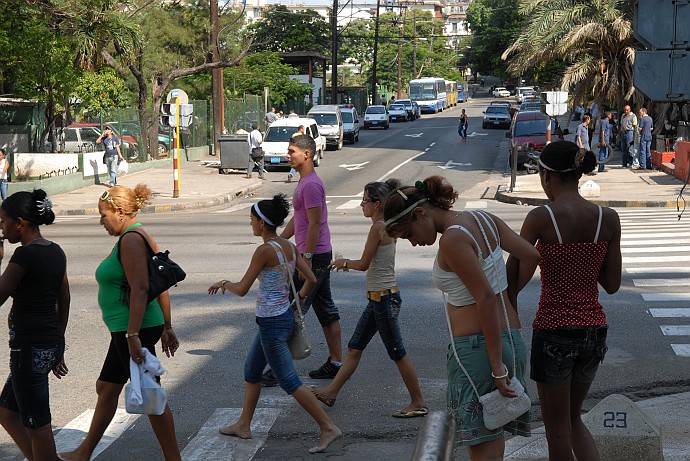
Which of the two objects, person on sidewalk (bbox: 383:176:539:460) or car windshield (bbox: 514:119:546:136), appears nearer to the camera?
person on sidewalk (bbox: 383:176:539:460)

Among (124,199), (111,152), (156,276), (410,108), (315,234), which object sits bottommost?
(410,108)

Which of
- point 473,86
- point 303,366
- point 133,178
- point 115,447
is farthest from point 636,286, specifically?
point 473,86

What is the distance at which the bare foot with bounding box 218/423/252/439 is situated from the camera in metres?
6.62

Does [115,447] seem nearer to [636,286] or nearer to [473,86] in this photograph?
[636,286]

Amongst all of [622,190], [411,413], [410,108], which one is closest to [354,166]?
[622,190]

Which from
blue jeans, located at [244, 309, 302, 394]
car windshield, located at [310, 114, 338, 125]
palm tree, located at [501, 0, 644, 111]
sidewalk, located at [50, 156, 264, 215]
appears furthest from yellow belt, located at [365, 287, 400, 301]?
car windshield, located at [310, 114, 338, 125]

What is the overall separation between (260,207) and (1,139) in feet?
81.8

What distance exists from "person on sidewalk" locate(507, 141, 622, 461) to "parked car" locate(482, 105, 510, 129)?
53.9 meters

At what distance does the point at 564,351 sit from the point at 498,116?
54351mm

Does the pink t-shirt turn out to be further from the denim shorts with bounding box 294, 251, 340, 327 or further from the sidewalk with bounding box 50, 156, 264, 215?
the sidewalk with bounding box 50, 156, 264, 215

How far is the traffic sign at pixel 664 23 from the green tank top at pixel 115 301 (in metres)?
3.57

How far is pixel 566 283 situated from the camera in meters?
4.82

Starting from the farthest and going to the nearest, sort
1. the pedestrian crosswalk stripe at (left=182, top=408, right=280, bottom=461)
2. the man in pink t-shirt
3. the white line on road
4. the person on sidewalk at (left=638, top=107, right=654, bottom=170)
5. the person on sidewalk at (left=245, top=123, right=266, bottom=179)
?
1. the person on sidewalk at (left=245, top=123, right=266, bottom=179)
2. the person on sidewalk at (left=638, top=107, right=654, bottom=170)
3. the white line on road
4. the man in pink t-shirt
5. the pedestrian crosswalk stripe at (left=182, top=408, right=280, bottom=461)

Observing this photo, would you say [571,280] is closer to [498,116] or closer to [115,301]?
[115,301]
